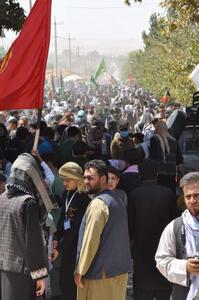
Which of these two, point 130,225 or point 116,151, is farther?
point 116,151

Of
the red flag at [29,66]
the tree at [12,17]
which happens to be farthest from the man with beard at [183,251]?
the tree at [12,17]

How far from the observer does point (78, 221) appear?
19.7 ft

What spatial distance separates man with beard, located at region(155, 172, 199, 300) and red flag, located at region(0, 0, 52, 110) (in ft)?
7.20

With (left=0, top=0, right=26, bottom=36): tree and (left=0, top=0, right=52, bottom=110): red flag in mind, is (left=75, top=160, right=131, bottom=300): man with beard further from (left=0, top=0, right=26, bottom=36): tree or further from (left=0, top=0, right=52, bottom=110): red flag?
(left=0, top=0, right=26, bottom=36): tree

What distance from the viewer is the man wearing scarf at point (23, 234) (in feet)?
16.6

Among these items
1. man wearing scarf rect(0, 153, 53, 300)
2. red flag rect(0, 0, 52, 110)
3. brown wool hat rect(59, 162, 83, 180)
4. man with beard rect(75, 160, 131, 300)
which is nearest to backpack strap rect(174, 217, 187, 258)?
man with beard rect(75, 160, 131, 300)

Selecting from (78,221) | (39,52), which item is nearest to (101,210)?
(78,221)

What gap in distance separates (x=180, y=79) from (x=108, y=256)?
21.8 m

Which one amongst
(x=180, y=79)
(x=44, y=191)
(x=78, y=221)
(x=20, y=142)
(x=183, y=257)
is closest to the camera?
(x=183, y=257)

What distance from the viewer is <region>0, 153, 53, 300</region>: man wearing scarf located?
16.6ft

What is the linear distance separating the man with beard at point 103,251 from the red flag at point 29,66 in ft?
4.10

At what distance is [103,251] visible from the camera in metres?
5.37

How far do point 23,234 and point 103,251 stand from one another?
0.68 m

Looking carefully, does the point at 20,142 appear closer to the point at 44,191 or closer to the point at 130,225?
the point at 130,225
